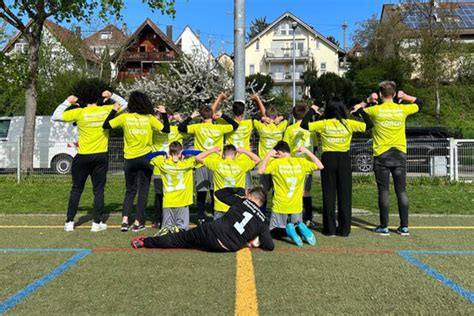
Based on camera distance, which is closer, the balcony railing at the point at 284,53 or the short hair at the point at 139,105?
the short hair at the point at 139,105

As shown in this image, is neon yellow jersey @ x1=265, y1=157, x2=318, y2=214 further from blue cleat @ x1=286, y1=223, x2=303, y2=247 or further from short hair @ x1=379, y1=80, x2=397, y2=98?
short hair @ x1=379, y1=80, x2=397, y2=98

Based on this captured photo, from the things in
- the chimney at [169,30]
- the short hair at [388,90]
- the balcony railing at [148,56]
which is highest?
the chimney at [169,30]

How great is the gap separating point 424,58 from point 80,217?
33749 mm

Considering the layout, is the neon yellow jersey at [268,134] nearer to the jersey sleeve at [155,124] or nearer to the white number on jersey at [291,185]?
the white number on jersey at [291,185]

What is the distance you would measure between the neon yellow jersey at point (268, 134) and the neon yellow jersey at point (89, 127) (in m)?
2.50

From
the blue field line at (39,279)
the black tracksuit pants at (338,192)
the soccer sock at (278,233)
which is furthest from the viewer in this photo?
the black tracksuit pants at (338,192)

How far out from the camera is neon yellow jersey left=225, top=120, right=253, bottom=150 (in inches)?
278

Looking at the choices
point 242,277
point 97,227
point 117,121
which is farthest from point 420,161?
point 242,277

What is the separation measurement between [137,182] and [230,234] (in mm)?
2161

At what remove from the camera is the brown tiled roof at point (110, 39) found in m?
35.5

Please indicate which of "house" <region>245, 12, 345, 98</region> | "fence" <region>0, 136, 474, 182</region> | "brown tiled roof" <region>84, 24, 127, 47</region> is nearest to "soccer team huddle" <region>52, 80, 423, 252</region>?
"fence" <region>0, 136, 474, 182</region>

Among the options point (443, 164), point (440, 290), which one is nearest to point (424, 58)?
point (443, 164)

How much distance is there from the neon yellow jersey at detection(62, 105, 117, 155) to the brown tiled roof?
30.4 meters

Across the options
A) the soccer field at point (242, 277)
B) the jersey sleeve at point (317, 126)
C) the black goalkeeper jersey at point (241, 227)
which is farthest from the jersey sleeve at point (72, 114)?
the jersey sleeve at point (317, 126)
